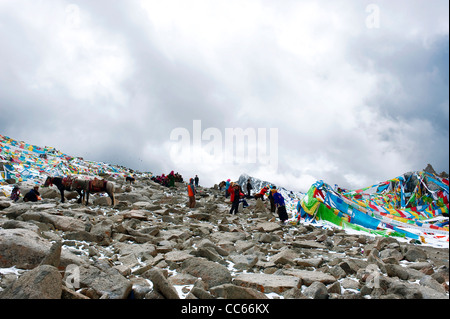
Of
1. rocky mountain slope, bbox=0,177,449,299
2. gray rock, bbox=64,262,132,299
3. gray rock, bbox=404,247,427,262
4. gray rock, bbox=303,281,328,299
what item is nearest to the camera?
gray rock, bbox=64,262,132,299

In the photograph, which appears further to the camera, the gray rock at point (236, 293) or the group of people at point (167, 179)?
the group of people at point (167, 179)

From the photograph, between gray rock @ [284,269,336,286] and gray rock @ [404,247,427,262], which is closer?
gray rock @ [284,269,336,286]

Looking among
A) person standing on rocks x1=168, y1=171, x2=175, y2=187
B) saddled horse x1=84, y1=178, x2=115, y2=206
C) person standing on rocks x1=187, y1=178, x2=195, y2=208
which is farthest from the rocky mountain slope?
person standing on rocks x1=168, y1=171, x2=175, y2=187

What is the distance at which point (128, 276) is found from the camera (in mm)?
5031

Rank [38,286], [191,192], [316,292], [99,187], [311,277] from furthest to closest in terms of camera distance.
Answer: [191,192] < [99,187] < [311,277] < [316,292] < [38,286]

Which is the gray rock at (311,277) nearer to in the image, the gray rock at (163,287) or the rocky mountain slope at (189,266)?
the rocky mountain slope at (189,266)

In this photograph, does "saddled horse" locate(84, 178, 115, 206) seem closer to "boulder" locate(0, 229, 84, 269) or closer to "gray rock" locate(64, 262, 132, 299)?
"boulder" locate(0, 229, 84, 269)

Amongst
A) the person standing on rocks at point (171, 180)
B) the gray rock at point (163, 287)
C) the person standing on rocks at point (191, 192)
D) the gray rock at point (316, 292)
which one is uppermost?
the person standing on rocks at point (171, 180)

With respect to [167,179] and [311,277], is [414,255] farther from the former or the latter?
[167,179]

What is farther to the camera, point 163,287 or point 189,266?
point 189,266

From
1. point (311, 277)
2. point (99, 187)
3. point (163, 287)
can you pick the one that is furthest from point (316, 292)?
point (99, 187)

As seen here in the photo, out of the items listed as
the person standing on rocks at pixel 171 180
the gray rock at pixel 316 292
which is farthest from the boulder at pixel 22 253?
the person standing on rocks at pixel 171 180
